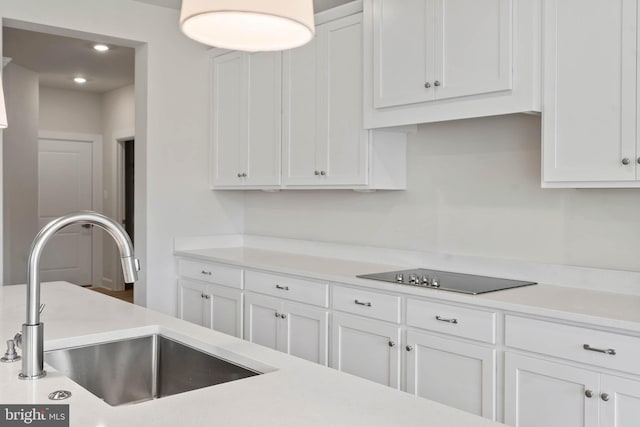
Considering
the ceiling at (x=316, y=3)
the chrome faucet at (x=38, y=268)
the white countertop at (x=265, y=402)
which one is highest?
the ceiling at (x=316, y=3)

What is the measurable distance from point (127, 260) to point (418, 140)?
8.05 ft

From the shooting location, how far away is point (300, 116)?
3.73 metres

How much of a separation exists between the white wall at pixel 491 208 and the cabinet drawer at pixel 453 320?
0.65m

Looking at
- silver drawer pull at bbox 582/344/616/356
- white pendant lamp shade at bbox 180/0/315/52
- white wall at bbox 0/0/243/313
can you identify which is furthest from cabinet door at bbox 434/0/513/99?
white wall at bbox 0/0/243/313

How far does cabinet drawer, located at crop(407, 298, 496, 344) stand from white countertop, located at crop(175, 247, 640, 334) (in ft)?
0.14

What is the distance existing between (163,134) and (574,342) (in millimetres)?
3162

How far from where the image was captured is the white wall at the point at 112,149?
718cm

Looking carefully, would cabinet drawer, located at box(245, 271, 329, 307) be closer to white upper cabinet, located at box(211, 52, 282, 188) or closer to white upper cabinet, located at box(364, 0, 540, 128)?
white upper cabinet, located at box(211, 52, 282, 188)

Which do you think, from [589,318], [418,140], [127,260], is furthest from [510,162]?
[127,260]

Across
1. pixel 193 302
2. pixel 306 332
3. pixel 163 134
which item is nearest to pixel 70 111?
pixel 163 134

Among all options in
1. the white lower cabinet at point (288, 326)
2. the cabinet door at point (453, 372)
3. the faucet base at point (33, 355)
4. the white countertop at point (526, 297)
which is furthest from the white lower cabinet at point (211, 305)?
the faucet base at point (33, 355)

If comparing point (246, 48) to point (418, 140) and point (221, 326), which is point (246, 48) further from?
point (221, 326)

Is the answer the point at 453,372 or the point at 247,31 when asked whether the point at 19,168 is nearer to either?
the point at 453,372

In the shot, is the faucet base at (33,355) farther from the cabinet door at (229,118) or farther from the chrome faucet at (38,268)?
the cabinet door at (229,118)
